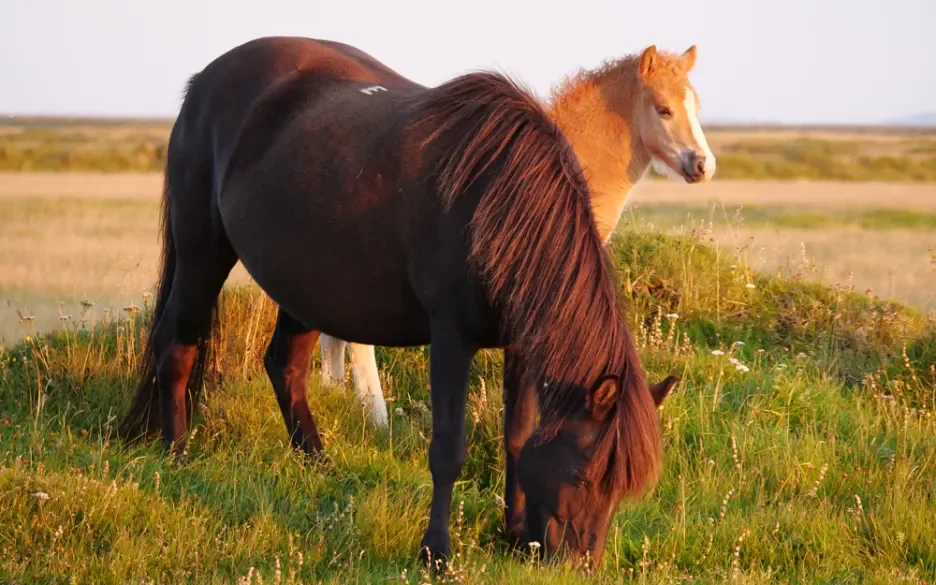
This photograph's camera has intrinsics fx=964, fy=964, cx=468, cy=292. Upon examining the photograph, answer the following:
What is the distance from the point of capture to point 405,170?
12.6ft

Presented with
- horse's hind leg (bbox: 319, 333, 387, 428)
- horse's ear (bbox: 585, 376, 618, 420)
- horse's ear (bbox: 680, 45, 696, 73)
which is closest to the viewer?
horse's ear (bbox: 585, 376, 618, 420)

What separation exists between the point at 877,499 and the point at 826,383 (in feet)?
4.19

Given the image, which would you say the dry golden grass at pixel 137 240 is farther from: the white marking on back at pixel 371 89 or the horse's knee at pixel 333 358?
the white marking on back at pixel 371 89

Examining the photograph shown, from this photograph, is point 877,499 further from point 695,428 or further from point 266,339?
point 266,339

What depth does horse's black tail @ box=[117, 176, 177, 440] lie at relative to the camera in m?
5.19

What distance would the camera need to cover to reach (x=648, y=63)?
19.5 feet

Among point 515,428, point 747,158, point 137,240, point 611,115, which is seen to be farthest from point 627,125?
point 747,158

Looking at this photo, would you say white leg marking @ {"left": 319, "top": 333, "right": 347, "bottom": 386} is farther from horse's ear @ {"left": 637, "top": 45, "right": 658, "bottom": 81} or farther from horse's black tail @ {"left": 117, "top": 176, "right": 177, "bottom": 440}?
horse's ear @ {"left": 637, "top": 45, "right": 658, "bottom": 81}

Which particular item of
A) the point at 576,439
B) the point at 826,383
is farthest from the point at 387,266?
the point at 826,383

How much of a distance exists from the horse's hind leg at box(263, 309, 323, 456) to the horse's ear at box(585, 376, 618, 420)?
2085 millimetres

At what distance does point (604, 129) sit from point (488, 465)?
7.64 ft

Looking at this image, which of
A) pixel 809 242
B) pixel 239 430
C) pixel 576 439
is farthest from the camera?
pixel 809 242

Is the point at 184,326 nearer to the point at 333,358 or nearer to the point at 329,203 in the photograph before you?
the point at 333,358

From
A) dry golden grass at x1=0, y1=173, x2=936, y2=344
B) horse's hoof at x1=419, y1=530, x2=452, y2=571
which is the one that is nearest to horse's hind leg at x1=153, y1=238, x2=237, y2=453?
dry golden grass at x1=0, y1=173, x2=936, y2=344
